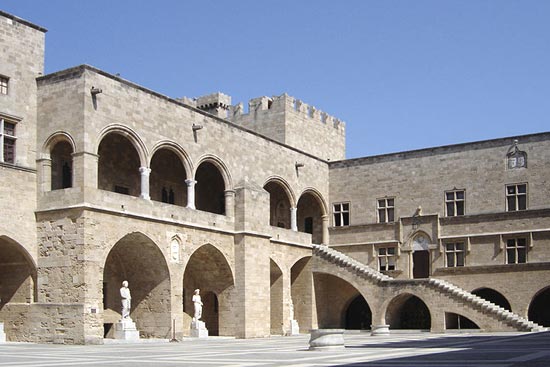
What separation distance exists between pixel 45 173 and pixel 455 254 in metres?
19.7

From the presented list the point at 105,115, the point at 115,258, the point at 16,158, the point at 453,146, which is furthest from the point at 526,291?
the point at 16,158

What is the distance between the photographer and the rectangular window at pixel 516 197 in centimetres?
3656

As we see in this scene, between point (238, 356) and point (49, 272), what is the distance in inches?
376

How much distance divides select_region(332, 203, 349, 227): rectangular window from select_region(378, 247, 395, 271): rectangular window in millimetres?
2438

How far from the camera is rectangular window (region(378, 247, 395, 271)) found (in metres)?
39.2

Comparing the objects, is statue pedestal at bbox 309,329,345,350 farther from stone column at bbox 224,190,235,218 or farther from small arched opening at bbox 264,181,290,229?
small arched opening at bbox 264,181,290,229

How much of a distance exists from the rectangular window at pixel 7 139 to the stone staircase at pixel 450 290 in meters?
16.8

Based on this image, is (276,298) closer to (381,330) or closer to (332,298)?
(332,298)

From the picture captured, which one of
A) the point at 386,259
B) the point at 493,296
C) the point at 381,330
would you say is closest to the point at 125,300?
the point at 381,330

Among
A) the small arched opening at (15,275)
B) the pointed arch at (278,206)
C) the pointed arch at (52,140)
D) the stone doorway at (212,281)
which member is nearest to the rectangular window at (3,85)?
the pointed arch at (52,140)

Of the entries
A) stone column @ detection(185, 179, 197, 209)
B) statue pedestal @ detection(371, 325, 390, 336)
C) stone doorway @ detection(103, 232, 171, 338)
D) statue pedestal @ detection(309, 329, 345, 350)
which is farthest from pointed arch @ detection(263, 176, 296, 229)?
statue pedestal @ detection(309, 329, 345, 350)

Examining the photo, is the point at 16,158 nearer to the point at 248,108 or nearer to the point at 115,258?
the point at 115,258

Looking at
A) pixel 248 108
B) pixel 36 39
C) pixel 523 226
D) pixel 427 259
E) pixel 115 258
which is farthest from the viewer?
pixel 248 108

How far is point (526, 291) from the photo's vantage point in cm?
3553
